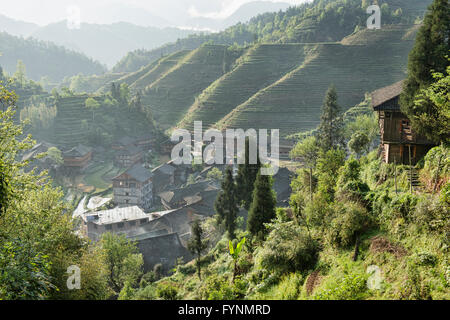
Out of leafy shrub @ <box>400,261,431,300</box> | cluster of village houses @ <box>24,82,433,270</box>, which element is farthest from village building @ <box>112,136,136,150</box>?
leafy shrub @ <box>400,261,431,300</box>

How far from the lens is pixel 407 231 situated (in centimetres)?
941

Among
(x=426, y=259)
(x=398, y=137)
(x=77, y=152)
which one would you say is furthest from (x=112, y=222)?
(x=426, y=259)

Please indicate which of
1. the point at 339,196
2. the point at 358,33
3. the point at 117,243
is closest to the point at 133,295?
the point at 117,243

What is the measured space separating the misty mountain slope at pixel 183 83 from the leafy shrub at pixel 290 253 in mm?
80808

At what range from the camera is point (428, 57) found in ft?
45.6

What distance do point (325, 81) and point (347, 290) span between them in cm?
7889

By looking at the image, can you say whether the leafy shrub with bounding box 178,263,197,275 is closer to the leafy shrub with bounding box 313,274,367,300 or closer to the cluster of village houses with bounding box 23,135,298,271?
the cluster of village houses with bounding box 23,135,298,271

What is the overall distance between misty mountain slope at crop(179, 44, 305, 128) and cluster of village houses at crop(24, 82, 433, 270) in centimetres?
1846

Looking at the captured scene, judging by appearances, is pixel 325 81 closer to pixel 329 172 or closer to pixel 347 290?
pixel 329 172

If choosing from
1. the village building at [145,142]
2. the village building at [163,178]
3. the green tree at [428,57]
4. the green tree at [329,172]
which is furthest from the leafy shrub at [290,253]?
the village building at [145,142]

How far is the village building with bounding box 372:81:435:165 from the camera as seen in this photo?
15250mm

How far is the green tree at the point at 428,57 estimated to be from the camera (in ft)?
44.6

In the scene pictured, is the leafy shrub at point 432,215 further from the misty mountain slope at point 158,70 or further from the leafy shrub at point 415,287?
the misty mountain slope at point 158,70
